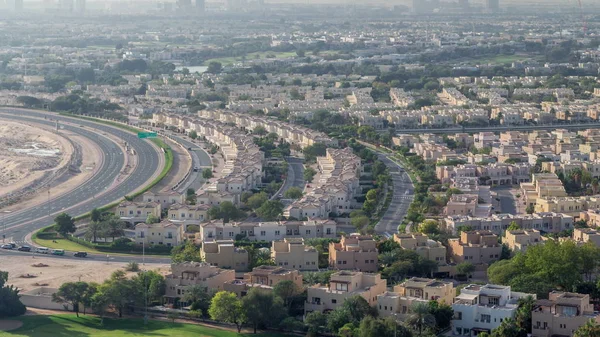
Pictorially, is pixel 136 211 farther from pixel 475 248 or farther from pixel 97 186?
pixel 475 248

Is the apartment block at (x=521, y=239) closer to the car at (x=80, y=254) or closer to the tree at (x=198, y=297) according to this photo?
the tree at (x=198, y=297)

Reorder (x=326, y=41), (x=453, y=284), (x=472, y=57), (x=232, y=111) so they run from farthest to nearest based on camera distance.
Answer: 1. (x=326, y=41)
2. (x=472, y=57)
3. (x=232, y=111)
4. (x=453, y=284)

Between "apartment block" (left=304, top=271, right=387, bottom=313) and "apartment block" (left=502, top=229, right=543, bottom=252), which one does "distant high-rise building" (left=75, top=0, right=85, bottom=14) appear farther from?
"apartment block" (left=304, top=271, right=387, bottom=313)

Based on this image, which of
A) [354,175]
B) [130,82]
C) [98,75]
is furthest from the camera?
[98,75]

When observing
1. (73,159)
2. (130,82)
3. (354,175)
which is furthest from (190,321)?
(130,82)

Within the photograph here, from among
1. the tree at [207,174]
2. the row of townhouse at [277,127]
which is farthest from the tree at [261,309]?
the row of townhouse at [277,127]

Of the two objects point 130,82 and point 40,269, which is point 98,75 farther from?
point 40,269
